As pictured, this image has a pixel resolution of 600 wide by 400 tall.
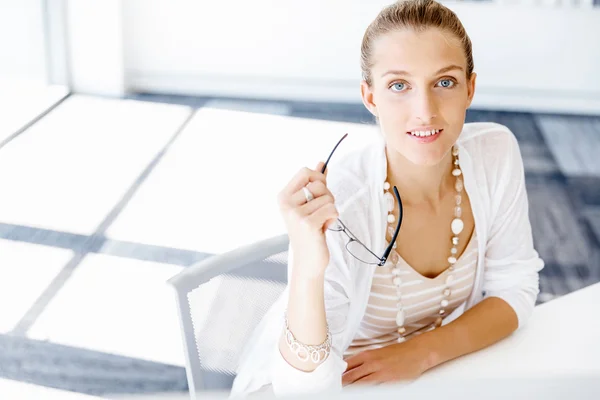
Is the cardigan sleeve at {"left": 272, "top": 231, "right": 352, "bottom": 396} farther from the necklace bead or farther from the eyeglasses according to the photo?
the necklace bead

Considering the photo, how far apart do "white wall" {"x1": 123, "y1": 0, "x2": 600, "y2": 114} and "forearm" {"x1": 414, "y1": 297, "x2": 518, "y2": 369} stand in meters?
3.45

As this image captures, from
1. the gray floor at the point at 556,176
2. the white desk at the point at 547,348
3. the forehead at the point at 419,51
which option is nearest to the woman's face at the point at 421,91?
the forehead at the point at 419,51

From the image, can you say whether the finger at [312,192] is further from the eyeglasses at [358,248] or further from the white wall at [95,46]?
the white wall at [95,46]

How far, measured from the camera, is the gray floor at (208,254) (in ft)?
7.85

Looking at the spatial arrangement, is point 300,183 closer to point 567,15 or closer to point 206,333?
point 206,333

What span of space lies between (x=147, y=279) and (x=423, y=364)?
1.82m

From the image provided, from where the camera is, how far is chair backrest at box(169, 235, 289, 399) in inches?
46.9

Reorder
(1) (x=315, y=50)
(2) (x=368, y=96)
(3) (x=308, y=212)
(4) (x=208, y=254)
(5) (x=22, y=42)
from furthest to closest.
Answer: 1. (1) (x=315, y=50)
2. (5) (x=22, y=42)
3. (4) (x=208, y=254)
4. (2) (x=368, y=96)
5. (3) (x=308, y=212)

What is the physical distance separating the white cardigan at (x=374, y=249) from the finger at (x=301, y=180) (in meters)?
0.18

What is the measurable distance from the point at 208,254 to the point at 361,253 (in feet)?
5.96

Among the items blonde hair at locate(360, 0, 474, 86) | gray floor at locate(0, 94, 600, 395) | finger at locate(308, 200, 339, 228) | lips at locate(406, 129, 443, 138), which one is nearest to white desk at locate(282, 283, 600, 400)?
finger at locate(308, 200, 339, 228)

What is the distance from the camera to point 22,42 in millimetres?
4438

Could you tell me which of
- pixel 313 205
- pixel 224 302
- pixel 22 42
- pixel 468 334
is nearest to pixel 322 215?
pixel 313 205

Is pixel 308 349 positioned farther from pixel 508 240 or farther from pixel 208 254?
pixel 208 254
